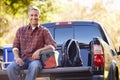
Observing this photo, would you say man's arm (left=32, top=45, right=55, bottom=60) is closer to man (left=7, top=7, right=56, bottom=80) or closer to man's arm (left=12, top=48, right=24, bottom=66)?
man (left=7, top=7, right=56, bottom=80)

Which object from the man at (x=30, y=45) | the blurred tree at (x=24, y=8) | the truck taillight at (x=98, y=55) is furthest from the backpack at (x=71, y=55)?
the blurred tree at (x=24, y=8)

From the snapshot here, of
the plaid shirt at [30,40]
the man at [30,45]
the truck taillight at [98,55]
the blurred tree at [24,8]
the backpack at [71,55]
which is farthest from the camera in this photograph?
the blurred tree at [24,8]

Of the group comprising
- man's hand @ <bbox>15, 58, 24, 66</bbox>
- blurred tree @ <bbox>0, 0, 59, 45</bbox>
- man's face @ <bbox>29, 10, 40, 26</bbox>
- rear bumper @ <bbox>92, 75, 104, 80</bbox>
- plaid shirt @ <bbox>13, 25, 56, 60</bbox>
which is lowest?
rear bumper @ <bbox>92, 75, 104, 80</bbox>

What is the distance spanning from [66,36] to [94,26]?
63 centimetres

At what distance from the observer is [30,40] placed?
8.44 meters

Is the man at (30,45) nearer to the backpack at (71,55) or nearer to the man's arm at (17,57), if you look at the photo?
the man's arm at (17,57)

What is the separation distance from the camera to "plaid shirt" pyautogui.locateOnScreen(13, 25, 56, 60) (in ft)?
27.6

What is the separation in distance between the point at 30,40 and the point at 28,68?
491 mm

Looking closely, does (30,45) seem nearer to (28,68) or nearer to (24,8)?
(28,68)

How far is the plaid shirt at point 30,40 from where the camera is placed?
842 centimetres

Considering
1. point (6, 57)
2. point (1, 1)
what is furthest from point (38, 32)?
point (1, 1)

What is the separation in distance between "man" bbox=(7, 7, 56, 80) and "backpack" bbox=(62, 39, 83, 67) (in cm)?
26

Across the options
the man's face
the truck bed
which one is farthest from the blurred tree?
the truck bed

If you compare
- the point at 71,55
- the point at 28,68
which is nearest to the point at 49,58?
the point at 28,68
